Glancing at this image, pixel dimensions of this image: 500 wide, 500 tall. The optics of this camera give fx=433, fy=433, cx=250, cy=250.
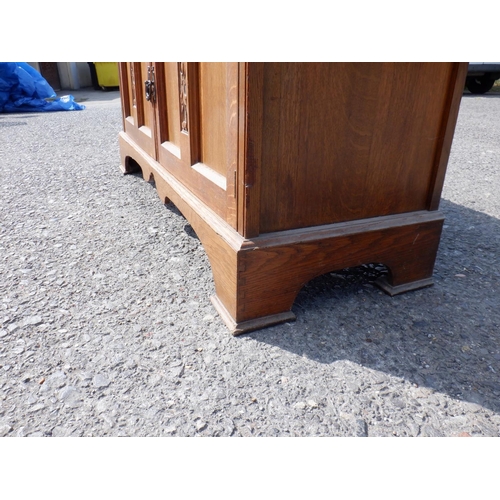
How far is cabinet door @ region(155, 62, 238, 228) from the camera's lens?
132 centimetres

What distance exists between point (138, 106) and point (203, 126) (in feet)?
3.80

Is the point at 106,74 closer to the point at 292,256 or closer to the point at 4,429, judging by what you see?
the point at 292,256

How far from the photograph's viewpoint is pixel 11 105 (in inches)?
253

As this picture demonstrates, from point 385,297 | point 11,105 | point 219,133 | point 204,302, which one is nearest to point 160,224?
point 204,302

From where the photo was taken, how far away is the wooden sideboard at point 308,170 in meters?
1.27

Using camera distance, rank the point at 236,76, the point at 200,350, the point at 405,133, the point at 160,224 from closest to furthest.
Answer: the point at 236,76 → the point at 200,350 → the point at 405,133 → the point at 160,224

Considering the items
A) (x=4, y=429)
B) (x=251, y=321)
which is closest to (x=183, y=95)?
(x=251, y=321)

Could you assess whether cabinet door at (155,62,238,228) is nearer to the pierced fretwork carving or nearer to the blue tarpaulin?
the pierced fretwork carving

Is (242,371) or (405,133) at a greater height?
(405,133)

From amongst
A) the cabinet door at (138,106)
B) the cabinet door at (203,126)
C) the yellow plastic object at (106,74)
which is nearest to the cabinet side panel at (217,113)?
the cabinet door at (203,126)

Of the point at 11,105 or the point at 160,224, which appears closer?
the point at 160,224

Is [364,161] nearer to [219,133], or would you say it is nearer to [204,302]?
[219,133]

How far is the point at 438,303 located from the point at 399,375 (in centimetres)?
49

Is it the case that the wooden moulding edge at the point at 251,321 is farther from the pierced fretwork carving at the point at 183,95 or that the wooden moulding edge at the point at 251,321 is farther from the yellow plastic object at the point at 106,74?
the yellow plastic object at the point at 106,74
